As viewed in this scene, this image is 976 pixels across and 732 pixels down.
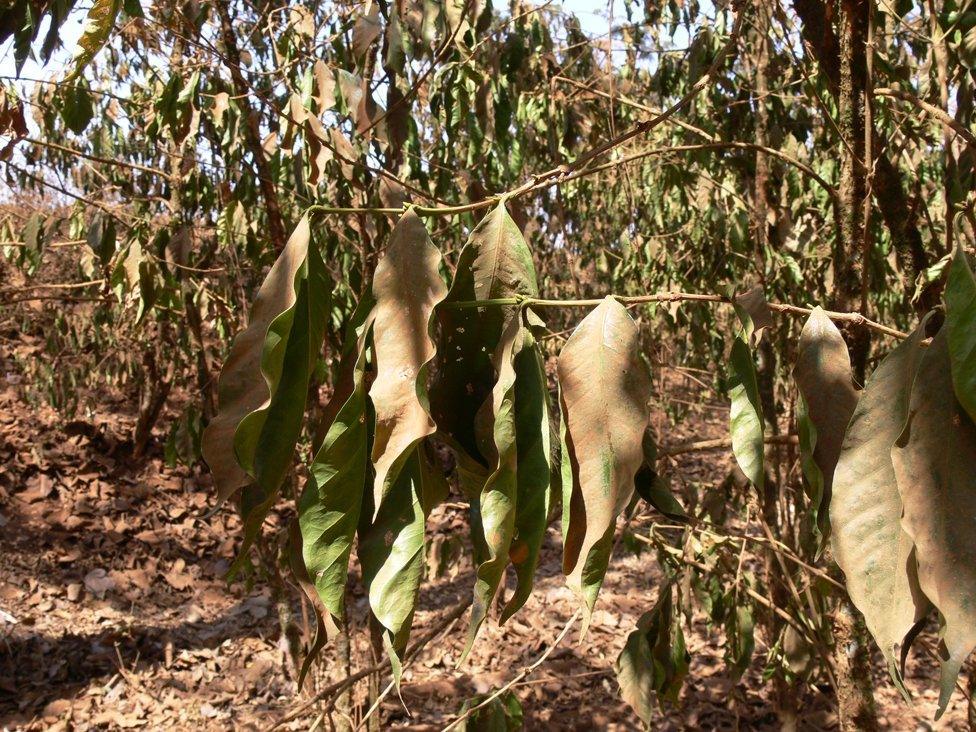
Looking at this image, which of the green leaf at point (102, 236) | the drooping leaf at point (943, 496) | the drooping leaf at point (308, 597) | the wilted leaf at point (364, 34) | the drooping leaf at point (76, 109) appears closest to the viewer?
the drooping leaf at point (943, 496)

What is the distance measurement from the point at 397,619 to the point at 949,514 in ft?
1.67

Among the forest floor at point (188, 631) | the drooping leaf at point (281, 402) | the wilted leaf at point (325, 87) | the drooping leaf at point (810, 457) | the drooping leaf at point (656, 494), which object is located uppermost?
the wilted leaf at point (325, 87)

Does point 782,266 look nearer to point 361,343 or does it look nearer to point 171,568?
point 361,343

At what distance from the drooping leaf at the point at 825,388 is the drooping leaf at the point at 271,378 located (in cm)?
57

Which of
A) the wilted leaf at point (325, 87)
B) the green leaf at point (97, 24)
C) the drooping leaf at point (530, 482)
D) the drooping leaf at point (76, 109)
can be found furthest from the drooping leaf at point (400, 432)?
the drooping leaf at point (76, 109)

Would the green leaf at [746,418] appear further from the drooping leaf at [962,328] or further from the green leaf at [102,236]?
the green leaf at [102,236]

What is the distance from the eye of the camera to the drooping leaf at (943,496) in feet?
2.32

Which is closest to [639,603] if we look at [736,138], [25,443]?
[736,138]

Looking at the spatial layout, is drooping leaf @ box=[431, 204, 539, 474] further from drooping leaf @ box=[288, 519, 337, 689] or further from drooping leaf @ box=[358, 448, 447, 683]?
drooping leaf @ box=[288, 519, 337, 689]

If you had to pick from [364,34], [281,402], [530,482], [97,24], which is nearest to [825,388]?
[530,482]

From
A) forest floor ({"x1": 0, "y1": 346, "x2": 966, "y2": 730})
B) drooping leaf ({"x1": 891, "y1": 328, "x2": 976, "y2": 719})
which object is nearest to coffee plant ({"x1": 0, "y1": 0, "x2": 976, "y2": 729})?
drooping leaf ({"x1": 891, "y1": 328, "x2": 976, "y2": 719})

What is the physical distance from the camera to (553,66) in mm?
4586

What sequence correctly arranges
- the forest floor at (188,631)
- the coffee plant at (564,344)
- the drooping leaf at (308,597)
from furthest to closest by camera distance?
the forest floor at (188,631)
the drooping leaf at (308,597)
the coffee plant at (564,344)

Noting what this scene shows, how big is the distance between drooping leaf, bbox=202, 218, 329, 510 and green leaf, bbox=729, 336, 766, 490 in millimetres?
507
